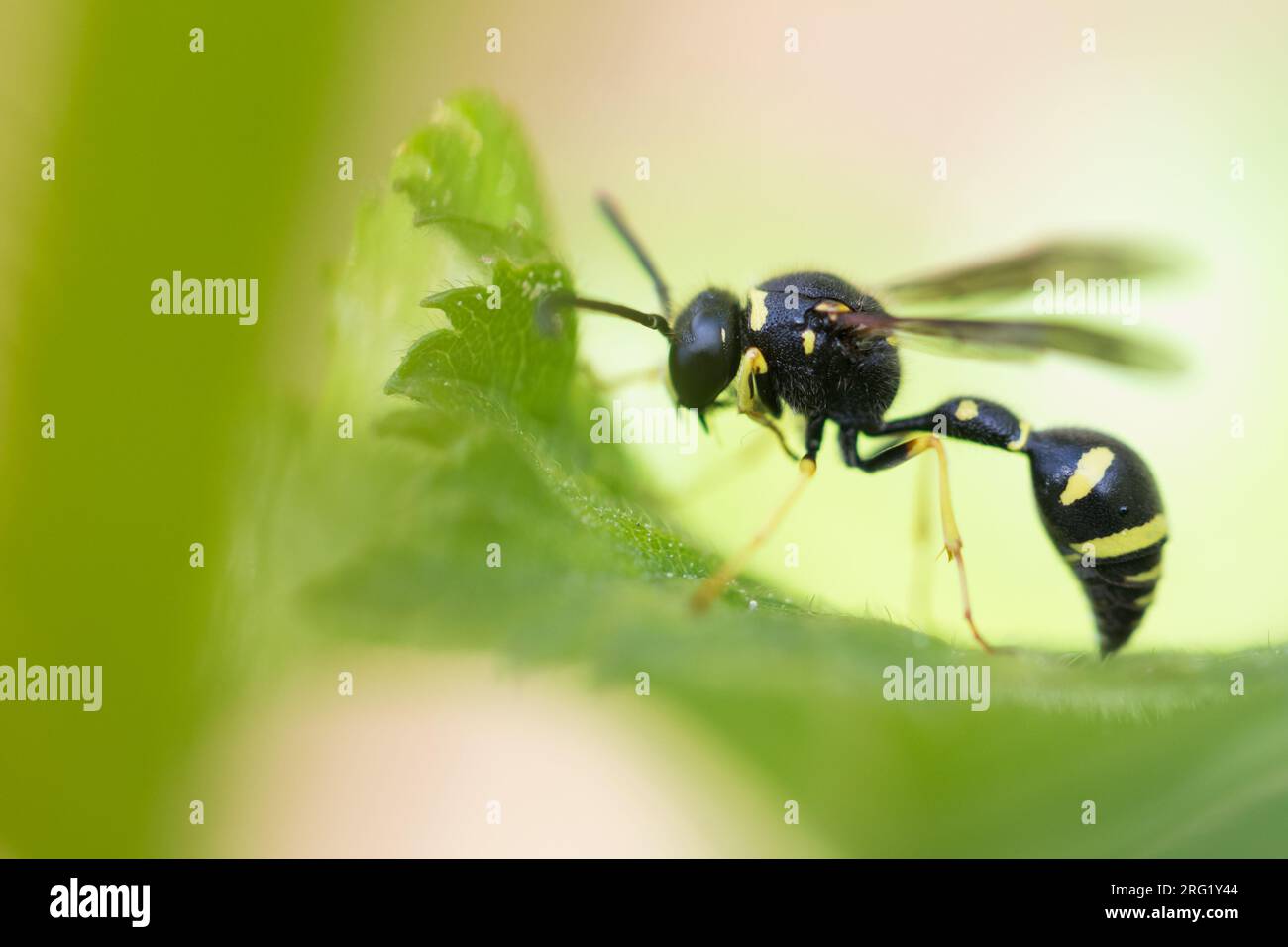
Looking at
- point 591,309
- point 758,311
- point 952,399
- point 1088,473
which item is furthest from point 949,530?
point 591,309

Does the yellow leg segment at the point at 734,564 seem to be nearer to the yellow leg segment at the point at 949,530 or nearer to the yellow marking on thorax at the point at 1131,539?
the yellow leg segment at the point at 949,530

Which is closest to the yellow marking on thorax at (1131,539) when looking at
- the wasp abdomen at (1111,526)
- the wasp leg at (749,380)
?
the wasp abdomen at (1111,526)

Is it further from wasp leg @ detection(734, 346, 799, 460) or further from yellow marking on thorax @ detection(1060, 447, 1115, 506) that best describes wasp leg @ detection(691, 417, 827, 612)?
yellow marking on thorax @ detection(1060, 447, 1115, 506)

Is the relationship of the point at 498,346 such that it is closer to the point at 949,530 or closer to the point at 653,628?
the point at 653,628

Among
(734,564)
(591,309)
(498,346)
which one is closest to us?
(498,346)

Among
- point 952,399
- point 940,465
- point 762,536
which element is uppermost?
point 952,399
